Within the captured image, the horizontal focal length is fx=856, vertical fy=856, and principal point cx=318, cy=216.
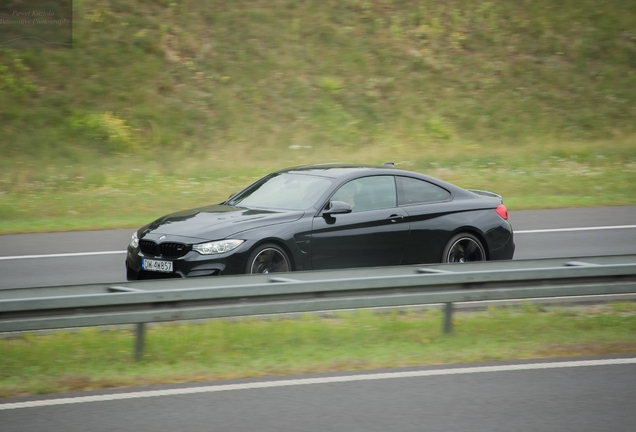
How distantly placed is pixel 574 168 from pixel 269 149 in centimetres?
838

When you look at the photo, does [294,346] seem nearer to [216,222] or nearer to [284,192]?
[216,222]

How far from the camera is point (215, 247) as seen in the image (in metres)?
9.00

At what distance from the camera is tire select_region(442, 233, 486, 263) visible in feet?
34.5

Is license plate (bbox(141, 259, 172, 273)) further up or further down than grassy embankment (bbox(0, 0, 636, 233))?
further down

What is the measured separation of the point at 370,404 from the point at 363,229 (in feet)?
13.8

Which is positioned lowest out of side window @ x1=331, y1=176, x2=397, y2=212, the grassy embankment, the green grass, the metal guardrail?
the green grass

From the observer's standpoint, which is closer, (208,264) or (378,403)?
(378,403)

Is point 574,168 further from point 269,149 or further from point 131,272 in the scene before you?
point 131,272

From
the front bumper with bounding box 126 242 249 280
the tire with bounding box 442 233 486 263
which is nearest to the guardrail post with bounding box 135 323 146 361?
the front bumper with bounding box 126 242 249 280

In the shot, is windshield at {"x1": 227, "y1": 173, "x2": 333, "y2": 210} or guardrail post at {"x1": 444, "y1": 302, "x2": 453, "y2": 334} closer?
guardrail post at {"x1": 444, "y1": 302, "x2": 453, "y2": 334}

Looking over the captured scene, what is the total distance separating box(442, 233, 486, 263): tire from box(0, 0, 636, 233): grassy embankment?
7.48m

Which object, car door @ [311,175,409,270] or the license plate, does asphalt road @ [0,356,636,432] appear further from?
car door @ [311,175,409,270]

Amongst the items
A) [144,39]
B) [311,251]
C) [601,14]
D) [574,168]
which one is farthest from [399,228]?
[601,14]

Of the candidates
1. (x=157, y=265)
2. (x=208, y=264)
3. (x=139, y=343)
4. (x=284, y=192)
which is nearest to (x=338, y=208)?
(x=284, y=192)
